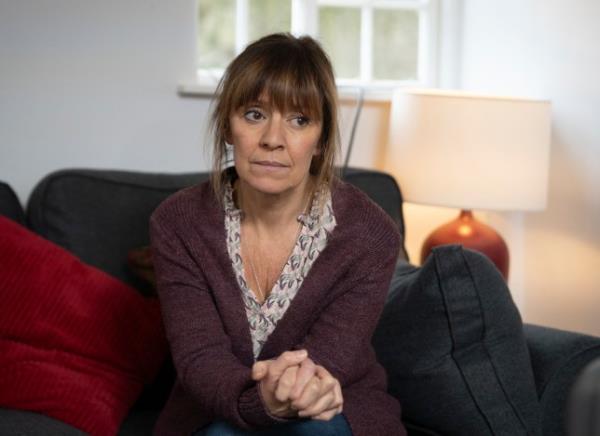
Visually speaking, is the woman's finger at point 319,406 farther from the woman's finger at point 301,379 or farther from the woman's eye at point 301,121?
the woman's eye at point 301,121

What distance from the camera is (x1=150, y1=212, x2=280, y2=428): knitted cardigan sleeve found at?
1349 mm

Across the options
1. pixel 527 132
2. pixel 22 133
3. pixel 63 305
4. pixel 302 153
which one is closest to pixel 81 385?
pixel 63 305

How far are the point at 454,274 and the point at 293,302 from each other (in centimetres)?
31

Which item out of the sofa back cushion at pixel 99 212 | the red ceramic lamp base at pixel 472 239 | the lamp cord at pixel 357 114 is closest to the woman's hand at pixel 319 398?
the sofa back cushion at pixel 99 212

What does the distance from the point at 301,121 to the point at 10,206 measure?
3.00 feet

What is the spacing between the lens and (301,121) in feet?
4.89

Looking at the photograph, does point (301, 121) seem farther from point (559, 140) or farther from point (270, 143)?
point (559, 140)

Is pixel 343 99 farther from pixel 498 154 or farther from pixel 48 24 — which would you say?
pixel 48 24

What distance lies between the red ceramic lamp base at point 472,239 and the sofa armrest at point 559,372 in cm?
79

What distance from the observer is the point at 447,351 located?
1656mm

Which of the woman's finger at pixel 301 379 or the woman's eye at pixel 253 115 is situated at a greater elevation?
the woman's eye at pixel 253 115

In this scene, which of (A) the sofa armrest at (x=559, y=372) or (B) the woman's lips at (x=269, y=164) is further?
(A) the sofa armrest at (x=559, y=372)

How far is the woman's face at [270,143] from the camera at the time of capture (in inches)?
57.4

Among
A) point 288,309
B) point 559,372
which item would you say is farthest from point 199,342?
point 559,372
